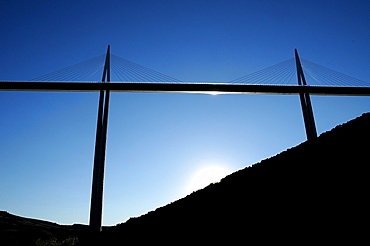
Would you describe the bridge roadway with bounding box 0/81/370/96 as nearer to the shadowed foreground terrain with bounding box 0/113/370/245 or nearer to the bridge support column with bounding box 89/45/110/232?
the bridge support column with bounding box 89/45/110/232

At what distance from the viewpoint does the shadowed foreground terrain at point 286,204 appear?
532 centimetres

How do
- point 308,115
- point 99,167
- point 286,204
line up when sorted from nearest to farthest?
point 286,204
point 99,167
point 308,115

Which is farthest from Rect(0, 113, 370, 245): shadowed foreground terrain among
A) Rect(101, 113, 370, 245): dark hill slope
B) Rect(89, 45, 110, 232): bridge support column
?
Rect(89, 45, 110, 232): bridge support column

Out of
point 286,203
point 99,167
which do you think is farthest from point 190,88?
point 286,203

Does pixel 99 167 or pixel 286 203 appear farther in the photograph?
pixel 99 167

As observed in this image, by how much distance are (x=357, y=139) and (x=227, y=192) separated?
4.15m

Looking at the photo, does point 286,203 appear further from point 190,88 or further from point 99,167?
point 190,88

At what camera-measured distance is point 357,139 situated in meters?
8.01

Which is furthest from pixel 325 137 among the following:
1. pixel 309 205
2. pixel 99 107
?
pixel 99 107

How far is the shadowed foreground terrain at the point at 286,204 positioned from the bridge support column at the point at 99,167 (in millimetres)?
8822

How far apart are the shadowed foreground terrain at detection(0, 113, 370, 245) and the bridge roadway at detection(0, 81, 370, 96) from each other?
14615 millimetres

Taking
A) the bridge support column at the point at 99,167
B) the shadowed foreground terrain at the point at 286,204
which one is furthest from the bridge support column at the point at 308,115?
the bridge support column at the point at 99,167

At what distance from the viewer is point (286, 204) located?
21.7ft

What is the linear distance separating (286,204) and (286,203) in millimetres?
51
